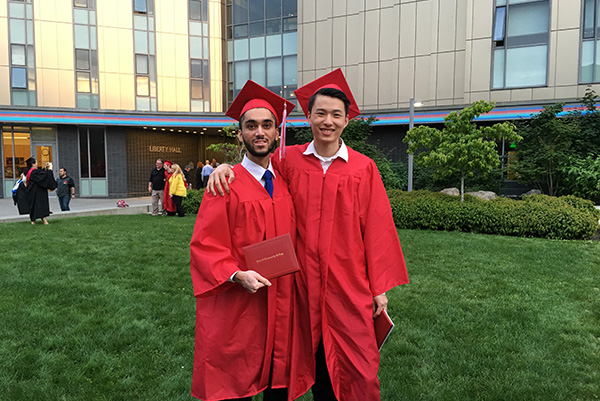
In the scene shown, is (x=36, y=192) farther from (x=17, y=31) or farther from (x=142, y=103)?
(x=17, y=31)

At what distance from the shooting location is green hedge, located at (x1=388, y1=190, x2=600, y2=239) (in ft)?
29.7

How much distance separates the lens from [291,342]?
2.21 meters

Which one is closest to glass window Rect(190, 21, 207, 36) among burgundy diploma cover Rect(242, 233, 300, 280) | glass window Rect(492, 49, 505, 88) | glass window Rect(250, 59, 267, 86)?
glass window Rect(250, 59, 267, 86)

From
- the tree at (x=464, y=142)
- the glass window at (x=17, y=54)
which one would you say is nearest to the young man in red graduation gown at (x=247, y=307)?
the tree at (x=464, y=142)

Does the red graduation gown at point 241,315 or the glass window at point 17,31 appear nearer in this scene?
the red graduation gown at point 241,315

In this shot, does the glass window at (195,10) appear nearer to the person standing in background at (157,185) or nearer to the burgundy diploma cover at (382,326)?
the person standing in background at (157,185)

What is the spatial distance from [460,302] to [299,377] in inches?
139

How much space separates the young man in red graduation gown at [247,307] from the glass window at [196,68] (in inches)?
874

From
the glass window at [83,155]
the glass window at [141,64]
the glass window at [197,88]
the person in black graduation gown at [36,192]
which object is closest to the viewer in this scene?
the person in black graduation gown at [36,192]

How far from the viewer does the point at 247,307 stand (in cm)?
216

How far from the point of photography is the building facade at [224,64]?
638 inches

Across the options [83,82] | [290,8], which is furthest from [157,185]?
[290,8]

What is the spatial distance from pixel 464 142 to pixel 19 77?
2034cm

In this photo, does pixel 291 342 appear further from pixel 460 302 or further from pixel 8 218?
pixel 8 218
